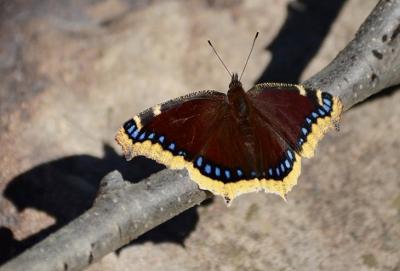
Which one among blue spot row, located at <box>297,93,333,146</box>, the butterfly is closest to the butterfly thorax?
the butterfly

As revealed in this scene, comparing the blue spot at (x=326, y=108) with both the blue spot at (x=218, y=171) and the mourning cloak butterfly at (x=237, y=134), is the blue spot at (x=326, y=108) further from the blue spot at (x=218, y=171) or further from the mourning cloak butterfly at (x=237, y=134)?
the blue spot at (x=218, y=171)

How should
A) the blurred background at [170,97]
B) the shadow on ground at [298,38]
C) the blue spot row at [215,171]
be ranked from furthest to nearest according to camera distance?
the shadow on ground at [298,38]
the blurred background at [170,97]
the blue spot row at [215,171]

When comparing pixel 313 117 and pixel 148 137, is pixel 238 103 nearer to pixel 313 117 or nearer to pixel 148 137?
pixel 313 117

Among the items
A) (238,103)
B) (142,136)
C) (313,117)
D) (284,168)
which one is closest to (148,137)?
(142,136)

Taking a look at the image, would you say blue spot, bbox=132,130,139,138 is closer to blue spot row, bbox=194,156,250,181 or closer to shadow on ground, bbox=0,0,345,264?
blue spot row, bbox=194,156,250,181

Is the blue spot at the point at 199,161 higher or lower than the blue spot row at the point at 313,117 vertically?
lower


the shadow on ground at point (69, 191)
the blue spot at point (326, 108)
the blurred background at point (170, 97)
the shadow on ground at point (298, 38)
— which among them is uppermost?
the blue spot at point (326, 108)

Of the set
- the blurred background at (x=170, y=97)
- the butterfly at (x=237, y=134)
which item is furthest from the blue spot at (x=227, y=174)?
the blurred background at (x=170, y=97)
